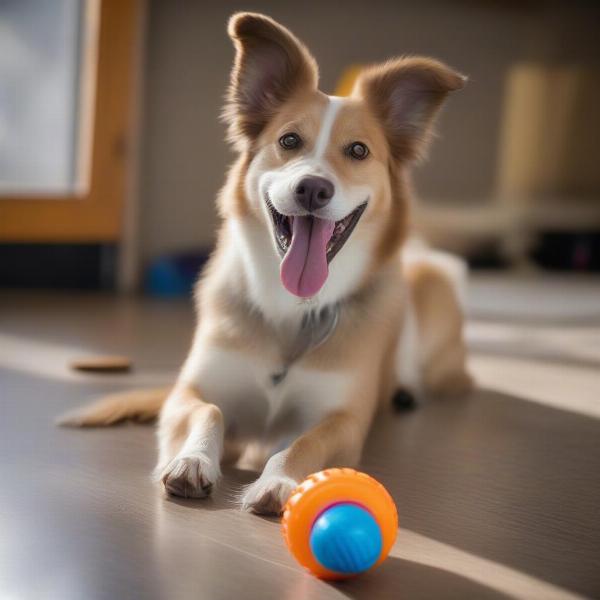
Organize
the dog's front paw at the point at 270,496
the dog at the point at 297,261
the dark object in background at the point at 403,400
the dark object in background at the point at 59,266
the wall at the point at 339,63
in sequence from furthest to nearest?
the wall at the point at 339,63 → the dark object in background at the point at 59,266 → the dark object in background at the point at 403,400 → the dog at the point at 297,261 → the dog's front paw at the point at 270,496

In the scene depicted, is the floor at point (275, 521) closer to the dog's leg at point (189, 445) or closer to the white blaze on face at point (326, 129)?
the dog's leg at point (189, 445)

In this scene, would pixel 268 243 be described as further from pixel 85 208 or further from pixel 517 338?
pixel 85 208

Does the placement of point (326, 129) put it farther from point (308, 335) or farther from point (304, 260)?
point (308, 335)

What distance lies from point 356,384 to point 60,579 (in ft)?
3.13

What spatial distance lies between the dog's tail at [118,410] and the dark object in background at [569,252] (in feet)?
18.9

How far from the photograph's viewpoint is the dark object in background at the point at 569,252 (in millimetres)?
7629

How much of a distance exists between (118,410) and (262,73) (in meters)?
0.98

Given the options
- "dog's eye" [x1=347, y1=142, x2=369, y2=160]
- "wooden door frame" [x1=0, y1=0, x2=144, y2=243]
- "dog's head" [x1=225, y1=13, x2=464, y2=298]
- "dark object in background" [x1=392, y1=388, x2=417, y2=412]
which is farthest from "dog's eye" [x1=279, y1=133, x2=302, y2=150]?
"wooden door frame" [x1=0, y1=0, x2=144, y2=243]

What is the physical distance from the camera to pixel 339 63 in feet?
20.9

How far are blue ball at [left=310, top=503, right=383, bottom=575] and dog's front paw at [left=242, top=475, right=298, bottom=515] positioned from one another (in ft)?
0.97

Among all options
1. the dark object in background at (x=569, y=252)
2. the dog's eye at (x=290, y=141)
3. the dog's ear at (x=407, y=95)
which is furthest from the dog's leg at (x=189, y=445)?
the dark object in background at (x=569, y=252)

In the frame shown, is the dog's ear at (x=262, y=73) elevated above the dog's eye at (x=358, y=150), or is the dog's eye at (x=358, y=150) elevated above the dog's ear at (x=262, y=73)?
the dog's ear at (x=262, y=73)

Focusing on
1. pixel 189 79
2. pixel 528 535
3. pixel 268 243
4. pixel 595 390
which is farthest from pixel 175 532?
pixel 189 79

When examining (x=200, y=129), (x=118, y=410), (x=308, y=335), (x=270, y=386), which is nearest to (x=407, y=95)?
(x=308, y=335)
